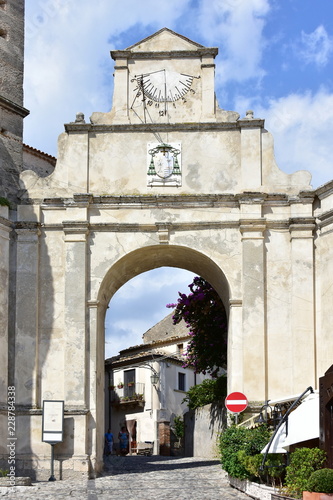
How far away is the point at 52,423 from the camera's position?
2325 cm

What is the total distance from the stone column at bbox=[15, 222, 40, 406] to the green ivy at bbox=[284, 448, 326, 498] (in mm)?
8869

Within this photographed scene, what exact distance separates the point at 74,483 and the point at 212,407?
1015 cm

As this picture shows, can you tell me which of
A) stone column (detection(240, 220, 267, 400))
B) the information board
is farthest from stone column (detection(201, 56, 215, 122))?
the information board

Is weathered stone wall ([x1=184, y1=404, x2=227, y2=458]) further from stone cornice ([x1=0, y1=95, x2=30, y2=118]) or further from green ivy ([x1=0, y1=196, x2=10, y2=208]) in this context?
stone cornice ([x1=0, y1=95, x2=30, y2=118])

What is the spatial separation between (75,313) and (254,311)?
180 inches

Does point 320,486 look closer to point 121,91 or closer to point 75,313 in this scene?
point 75,313

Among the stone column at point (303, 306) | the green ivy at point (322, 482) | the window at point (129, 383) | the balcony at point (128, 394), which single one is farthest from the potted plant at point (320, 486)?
the window at point (129, 383)

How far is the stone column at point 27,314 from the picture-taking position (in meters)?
24.1

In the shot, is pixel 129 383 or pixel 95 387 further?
pixel 129 383

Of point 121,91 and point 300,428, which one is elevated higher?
point 121,91

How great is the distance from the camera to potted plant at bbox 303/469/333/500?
15.0 m

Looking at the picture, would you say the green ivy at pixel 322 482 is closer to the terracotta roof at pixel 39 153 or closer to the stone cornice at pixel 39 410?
the stone cornice at pixel 39 410

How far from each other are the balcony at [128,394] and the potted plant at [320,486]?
35.0m

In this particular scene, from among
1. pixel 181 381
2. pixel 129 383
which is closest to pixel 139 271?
pixel 129 383
